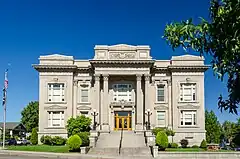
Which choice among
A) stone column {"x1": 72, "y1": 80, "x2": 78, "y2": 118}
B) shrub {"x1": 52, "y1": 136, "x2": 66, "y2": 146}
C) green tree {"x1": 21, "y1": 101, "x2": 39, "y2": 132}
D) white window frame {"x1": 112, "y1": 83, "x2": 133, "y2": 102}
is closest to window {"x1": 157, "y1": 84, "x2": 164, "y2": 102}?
white window frame {"x1": 112, "y1": 83, "x2": 133, "y2": 102}

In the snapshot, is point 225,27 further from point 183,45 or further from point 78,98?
point 78,98

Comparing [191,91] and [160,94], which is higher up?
[191,91]

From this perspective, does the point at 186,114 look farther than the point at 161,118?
No

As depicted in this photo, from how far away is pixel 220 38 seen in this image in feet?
22.7

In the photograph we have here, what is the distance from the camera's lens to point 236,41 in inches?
260

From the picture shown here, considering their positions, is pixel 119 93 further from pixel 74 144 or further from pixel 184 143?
pixel 74 144

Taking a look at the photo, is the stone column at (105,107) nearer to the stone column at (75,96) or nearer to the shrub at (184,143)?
the stone column at (75,96)

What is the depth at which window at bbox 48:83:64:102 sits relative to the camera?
5206cm

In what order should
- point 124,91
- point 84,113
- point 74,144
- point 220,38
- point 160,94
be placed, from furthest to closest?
1. point 160,94
2. point 84,113
3. point 124,91
4. point 74,144
5. point 220,38

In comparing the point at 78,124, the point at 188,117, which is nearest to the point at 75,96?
the point at 78,124

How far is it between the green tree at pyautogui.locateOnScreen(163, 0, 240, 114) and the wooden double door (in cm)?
4463

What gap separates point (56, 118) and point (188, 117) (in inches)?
663

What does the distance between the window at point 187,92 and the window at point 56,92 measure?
15.4m

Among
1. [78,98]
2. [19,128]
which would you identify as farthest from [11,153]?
[19,128]
